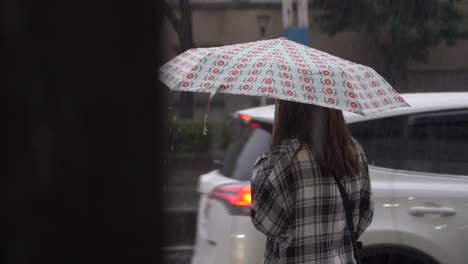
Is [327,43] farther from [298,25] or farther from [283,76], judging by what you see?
[283,76]

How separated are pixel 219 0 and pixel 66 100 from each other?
1619 centimetres

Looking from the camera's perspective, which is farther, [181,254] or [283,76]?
[181,254]

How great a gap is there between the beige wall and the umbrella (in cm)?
1223

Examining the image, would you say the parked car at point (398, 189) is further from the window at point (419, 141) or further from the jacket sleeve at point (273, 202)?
the jacket sleeve at point (273, 202)

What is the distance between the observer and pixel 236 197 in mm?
3840

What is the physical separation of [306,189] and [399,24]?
1270 centimetres

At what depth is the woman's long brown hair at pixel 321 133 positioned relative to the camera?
2629 millimetres

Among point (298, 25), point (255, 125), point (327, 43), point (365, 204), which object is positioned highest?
point (298, 25)

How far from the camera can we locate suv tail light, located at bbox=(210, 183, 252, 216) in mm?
3781

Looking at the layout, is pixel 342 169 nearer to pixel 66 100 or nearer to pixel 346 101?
pixel 346 101

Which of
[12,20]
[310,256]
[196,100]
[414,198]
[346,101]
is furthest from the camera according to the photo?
[196,100]

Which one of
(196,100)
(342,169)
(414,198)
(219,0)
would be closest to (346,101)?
(342,169)

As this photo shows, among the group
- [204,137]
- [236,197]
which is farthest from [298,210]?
[204,137]

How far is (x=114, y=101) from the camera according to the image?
1110 millimetres
